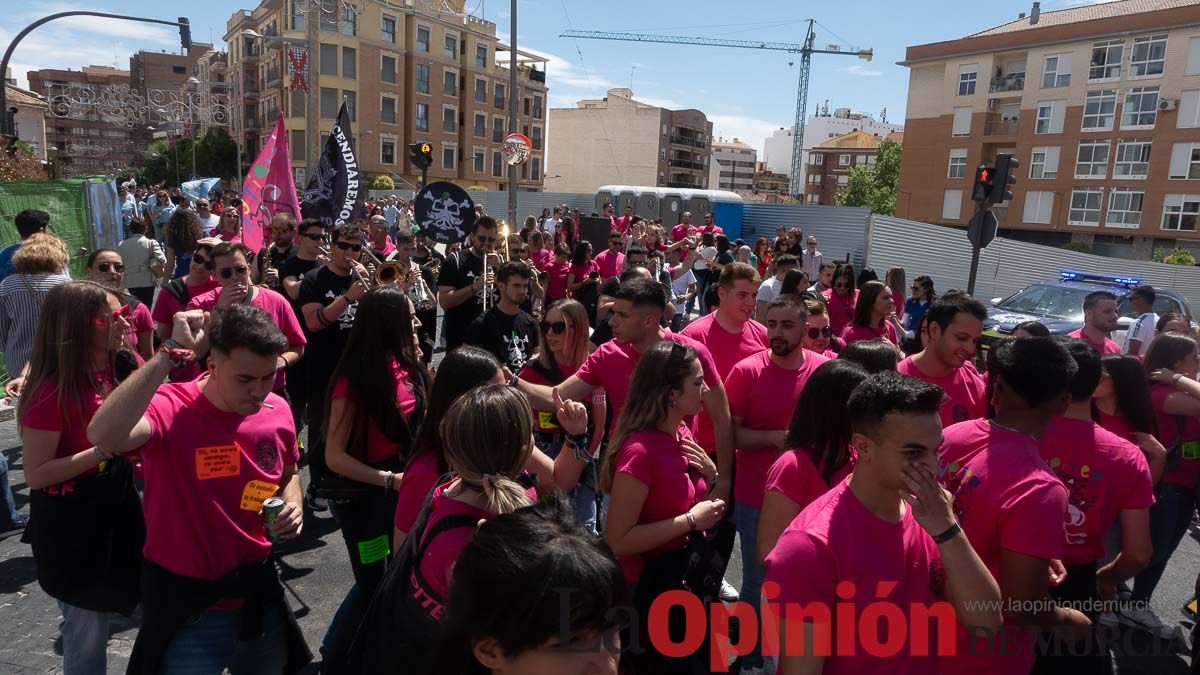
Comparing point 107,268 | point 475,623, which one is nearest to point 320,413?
point 107,268

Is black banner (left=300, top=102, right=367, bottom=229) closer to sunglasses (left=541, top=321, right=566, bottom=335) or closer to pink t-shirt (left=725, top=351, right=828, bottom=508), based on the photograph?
sunglasses (left=541, top=321, right=566, bottom=335)

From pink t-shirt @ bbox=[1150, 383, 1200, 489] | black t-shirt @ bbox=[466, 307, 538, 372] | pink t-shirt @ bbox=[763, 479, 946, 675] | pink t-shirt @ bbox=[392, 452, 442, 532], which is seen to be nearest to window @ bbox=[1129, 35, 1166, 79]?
pink t-shirt @ bbox=[1150, 383, 1200, 489]

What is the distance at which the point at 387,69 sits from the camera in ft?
171

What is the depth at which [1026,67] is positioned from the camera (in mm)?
42688

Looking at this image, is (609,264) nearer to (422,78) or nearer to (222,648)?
(222,648)

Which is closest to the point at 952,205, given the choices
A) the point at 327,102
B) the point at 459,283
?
the point at 327,102

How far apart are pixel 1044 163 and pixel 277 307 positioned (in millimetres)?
47832

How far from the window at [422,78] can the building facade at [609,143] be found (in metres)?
22.5

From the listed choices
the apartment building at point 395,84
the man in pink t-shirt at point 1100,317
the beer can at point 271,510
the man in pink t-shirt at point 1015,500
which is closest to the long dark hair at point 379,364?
the beer can at point 271,510

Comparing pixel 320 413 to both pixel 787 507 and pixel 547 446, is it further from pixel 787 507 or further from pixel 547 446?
pixel 787 507

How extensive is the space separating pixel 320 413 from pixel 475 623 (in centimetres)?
417

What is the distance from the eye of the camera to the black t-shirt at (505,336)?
196 inches

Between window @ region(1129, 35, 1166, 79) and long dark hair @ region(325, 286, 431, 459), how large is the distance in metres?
47.3

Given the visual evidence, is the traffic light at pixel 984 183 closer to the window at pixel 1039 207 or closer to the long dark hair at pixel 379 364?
the long dark hair at pixel 379 364
